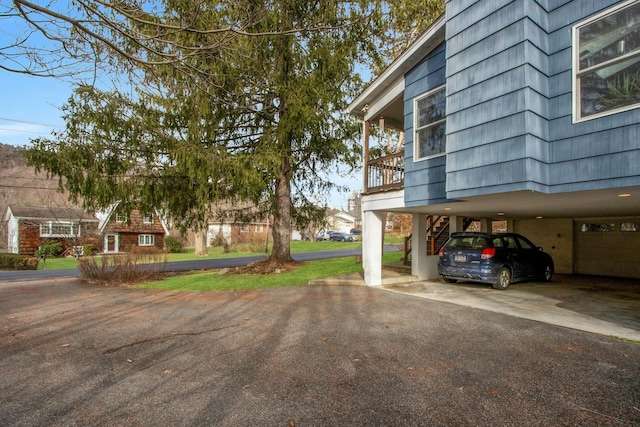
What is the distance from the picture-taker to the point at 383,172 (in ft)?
33.6

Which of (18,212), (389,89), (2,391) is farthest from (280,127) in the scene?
(18,212)

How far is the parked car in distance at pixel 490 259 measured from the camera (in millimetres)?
9086

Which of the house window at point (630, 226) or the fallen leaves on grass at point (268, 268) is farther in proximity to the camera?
the fallen leaves on grass at point (268, 268)

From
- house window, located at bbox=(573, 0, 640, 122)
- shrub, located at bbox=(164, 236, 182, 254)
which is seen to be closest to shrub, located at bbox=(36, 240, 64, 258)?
shrub, located at bbox=(164, 236, 182, 254)

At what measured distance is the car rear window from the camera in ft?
30.4

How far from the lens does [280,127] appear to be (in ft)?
42.1

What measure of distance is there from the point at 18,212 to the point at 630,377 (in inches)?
1602

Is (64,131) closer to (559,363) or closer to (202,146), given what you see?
(202,146)

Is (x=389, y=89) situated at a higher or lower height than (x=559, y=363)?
higher

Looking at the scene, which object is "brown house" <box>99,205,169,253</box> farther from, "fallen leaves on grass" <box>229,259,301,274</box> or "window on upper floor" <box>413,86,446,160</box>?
"window on upper floor" <box>413,86,446,160</box>

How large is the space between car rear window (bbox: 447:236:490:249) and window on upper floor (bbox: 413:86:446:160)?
2.70m

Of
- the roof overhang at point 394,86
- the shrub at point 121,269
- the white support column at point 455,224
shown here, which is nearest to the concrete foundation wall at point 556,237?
the white support column at point 455,224

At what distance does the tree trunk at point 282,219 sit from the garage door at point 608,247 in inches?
418

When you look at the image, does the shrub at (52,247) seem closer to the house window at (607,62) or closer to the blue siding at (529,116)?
the blue siding at (529,116)
